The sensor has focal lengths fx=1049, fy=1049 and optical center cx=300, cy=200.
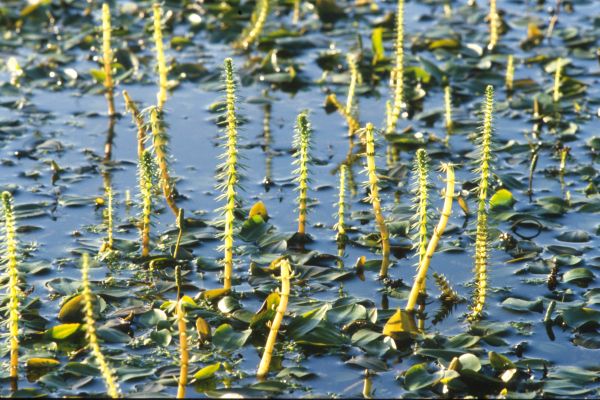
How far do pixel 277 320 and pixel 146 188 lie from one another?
1.49 metres

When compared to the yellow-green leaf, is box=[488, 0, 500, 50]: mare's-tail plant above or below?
above

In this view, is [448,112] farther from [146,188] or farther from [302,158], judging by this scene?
[146,188]

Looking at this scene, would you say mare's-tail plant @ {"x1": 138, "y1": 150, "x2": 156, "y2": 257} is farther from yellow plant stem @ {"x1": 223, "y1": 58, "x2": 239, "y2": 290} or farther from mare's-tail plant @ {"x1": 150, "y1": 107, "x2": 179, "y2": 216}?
yellow plant stem @ {"x1": 223, "y1": 58, "x2": 239, "y2": 290}

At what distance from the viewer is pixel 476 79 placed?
28.6 ft

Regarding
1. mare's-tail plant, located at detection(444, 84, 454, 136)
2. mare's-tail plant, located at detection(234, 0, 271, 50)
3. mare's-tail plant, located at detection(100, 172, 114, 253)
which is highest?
mare's-tail plant, located at detection(234, 0, 271, 50)

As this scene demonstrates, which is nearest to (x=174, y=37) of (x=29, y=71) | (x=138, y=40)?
(x=138, y=40)

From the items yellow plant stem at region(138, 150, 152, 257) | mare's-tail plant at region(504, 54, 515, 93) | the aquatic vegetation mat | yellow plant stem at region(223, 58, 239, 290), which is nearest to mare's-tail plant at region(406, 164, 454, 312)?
the aquatic vegetation mat

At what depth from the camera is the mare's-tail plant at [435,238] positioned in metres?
4.95

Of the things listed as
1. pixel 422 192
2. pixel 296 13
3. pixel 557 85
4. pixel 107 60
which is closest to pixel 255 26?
pixel 296 13

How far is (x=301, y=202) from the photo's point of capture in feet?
20.3

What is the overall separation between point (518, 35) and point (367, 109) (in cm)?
223

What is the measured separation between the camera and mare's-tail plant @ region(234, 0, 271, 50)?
9.39 m

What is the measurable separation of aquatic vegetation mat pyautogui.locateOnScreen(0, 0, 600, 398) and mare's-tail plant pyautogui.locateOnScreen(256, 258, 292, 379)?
0.02 meters

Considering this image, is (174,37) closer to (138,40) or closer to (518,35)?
(138,40)
